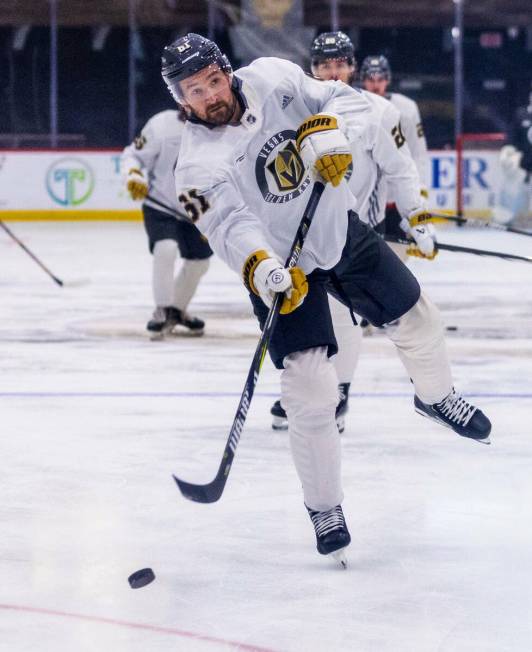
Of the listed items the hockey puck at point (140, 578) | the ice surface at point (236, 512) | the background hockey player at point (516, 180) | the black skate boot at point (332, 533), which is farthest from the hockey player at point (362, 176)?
the background hockey player at point (516, 180)

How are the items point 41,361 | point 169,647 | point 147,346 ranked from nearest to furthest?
point 169,647, point 41,361, point 147,346

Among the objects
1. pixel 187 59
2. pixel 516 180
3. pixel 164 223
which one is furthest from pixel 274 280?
pixel 516 180

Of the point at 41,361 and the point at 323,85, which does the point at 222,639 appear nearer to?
the point at 323,85

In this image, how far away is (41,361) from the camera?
5230 millimetres

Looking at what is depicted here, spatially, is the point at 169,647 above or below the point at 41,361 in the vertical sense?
above

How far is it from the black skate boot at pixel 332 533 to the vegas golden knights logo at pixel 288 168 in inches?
25.7

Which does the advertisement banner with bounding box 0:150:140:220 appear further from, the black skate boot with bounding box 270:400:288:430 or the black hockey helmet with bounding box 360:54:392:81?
the black skate boot with bounding box 270:400:288:430

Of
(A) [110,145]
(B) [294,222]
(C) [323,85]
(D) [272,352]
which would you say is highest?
(C) [323,85]

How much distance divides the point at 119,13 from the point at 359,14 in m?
2.81

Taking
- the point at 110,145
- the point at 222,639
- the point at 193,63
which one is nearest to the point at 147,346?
the point at 193,63

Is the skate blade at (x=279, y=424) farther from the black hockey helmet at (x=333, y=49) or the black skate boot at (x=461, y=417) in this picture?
the black hockey helmet at (x=333, y=49)

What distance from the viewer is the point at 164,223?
607cm

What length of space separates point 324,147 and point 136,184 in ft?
10.5

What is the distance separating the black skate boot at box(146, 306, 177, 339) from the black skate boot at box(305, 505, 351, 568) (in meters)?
3.17
